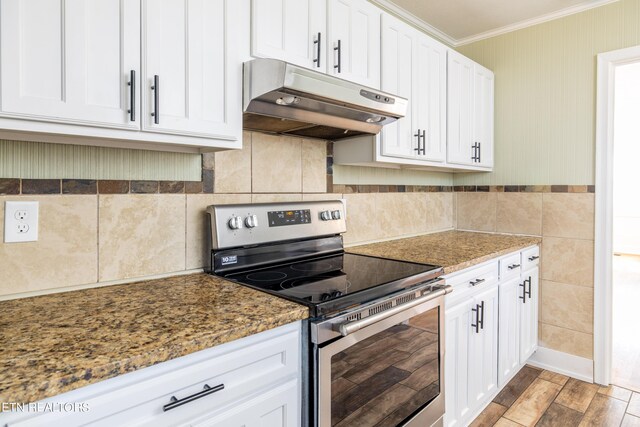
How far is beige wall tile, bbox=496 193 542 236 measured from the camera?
9.03 feet

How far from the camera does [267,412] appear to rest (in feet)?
3.50

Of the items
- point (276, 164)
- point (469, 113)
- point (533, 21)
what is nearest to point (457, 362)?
point (276, 164)

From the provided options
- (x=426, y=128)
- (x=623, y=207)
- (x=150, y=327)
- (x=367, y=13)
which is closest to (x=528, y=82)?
(x=426, y=128)

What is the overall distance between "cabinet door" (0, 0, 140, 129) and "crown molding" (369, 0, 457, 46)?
1.79 metres

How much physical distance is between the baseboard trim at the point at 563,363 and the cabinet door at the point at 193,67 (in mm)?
2633

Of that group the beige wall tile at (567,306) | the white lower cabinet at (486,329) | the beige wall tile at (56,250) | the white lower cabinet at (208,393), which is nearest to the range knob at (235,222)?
the beige wall tile at (56,250)

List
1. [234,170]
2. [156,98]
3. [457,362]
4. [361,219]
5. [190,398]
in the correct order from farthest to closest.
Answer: [361,219] < [457,362] < [234,170] < [156,98] < [190,398]

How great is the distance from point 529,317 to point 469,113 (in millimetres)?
1439

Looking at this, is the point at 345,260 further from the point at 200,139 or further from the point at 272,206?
the point at 200,139

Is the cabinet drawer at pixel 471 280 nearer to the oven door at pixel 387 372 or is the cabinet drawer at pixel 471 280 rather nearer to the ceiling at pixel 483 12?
the oven door at pixel 387 372

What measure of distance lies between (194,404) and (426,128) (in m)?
1.89

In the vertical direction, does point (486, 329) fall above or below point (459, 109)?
below

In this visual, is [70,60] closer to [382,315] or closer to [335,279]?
[335,279]

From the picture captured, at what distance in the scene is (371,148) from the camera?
6.53 ft
